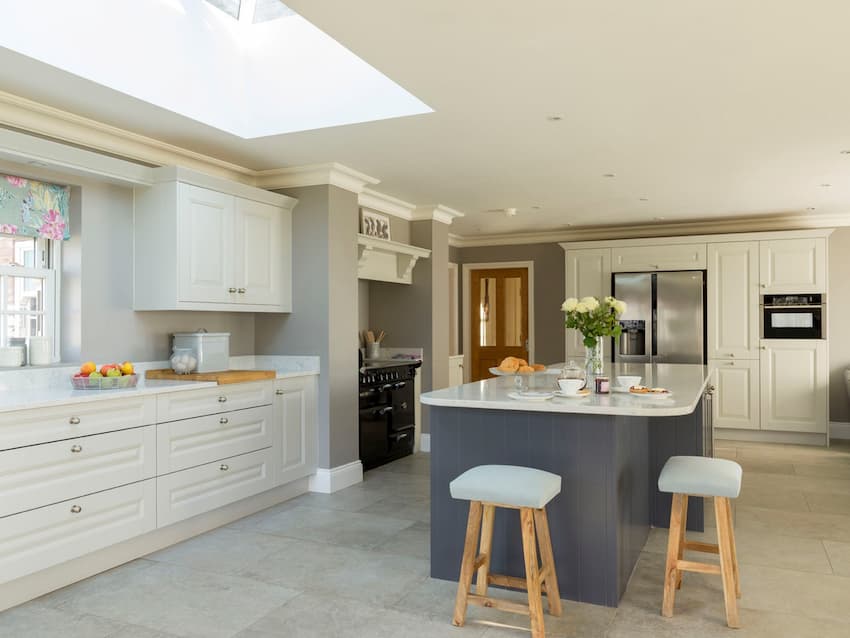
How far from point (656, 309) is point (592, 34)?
198 inches

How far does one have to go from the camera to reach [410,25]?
2.62m

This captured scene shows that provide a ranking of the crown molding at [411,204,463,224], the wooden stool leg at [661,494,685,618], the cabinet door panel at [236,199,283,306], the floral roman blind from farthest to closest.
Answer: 1. the crown molding at [411,204,463,224]
2. the cabinet door panel at [236,199,283,306]
3. the floral roman blind
4. the wooden stool leg at [661,494,685,618]

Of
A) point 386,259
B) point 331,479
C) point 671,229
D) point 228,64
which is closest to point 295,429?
point 331,479

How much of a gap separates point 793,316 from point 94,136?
21.0ft

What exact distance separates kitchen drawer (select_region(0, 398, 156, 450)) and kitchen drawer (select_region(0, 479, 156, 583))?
302 mm

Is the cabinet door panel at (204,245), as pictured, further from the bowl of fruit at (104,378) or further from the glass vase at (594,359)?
the glass vase at (594,359)

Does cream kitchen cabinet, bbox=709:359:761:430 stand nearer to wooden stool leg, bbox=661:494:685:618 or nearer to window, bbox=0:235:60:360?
wooden stool leg, bbox=661:494:685:618

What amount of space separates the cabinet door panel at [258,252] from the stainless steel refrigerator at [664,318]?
4.04 meters

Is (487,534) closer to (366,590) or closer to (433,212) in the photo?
(366,590)

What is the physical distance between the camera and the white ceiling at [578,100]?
2578 mm

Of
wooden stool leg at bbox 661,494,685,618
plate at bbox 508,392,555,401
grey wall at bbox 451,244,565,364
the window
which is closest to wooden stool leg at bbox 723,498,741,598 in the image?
wooden stool leg at bbox 661,494,685,618

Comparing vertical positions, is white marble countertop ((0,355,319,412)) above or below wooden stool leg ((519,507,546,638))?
above

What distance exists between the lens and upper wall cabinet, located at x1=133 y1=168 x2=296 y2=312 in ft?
13.2

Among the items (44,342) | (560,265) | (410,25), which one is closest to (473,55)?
(410,25)
